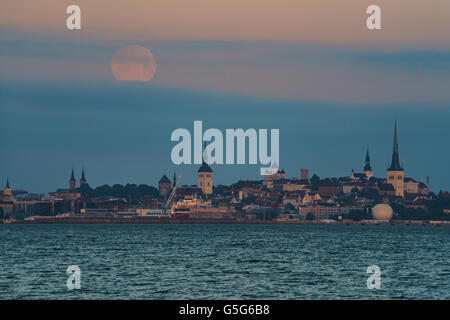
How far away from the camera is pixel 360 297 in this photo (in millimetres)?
31688

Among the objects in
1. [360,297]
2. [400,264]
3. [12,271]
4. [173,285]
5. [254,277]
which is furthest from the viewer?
[400,264]

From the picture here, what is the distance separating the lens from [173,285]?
1407 inches

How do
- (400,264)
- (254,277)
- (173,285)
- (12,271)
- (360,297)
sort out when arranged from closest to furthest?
1. (360,297)
2. (173,285)
3. (254,277)
4. (12,271)
5. (400,264)

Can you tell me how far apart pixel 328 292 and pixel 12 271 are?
59.5 feet
